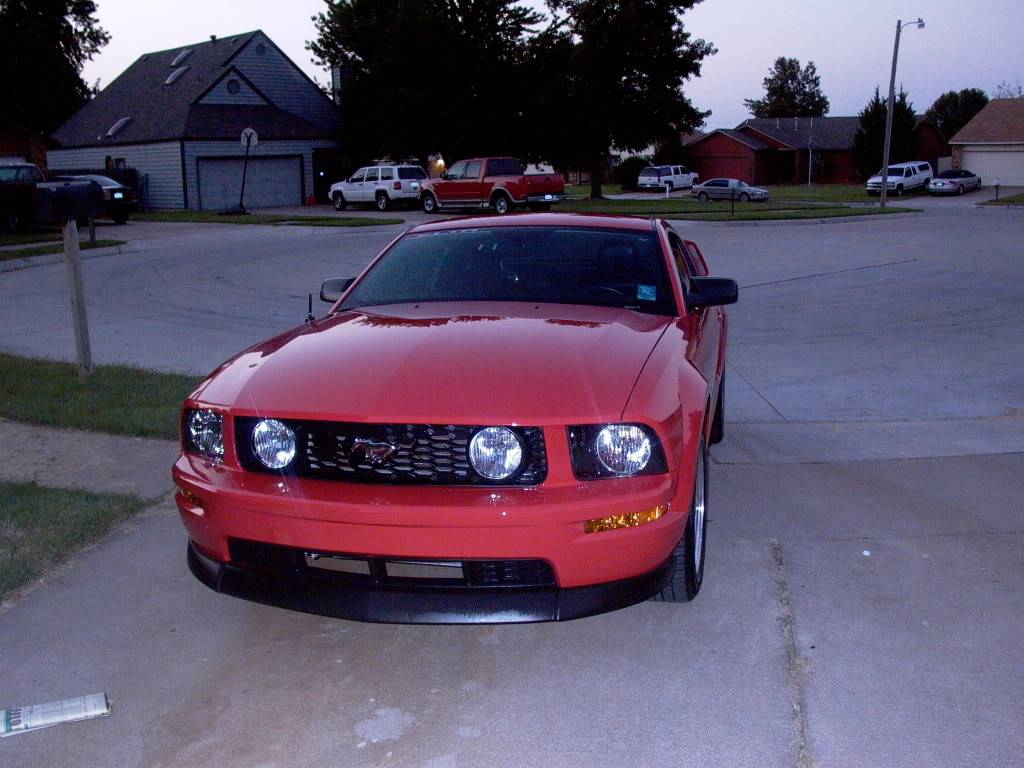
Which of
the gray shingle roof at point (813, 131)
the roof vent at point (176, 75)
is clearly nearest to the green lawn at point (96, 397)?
the roof vent at point (176, 75)

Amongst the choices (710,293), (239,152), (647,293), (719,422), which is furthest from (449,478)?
(239,152)

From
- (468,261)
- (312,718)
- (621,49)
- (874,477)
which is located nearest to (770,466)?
(874,477)

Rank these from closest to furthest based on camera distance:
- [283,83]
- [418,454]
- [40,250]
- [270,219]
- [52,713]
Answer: [52,713], [418,454], [40,250], [270,219], [283,83]

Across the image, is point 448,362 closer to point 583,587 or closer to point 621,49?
point 583,587

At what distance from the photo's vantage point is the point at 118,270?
723 inches

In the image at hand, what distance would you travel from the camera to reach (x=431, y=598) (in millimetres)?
3445

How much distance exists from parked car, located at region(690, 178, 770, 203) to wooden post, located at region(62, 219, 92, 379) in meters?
43.3

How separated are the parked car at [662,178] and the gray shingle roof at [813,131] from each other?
1890 centimetres

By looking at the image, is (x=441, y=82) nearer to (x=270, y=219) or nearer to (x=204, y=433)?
(x=270, y=219)

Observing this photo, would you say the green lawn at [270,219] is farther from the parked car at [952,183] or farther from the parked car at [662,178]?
the parked car at [952,183]

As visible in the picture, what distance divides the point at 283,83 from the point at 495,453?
44.3 meters

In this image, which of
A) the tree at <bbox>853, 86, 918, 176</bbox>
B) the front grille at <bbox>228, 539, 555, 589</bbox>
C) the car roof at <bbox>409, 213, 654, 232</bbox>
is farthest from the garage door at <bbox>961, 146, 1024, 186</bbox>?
the front grille at <bbox>228, 539, 555, 589</bbox>

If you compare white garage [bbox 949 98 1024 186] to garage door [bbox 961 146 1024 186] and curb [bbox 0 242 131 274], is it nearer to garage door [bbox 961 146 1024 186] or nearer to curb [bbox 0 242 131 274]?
garage door [bbox 961 146 1024 186]

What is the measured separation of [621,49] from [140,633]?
1819 inches
